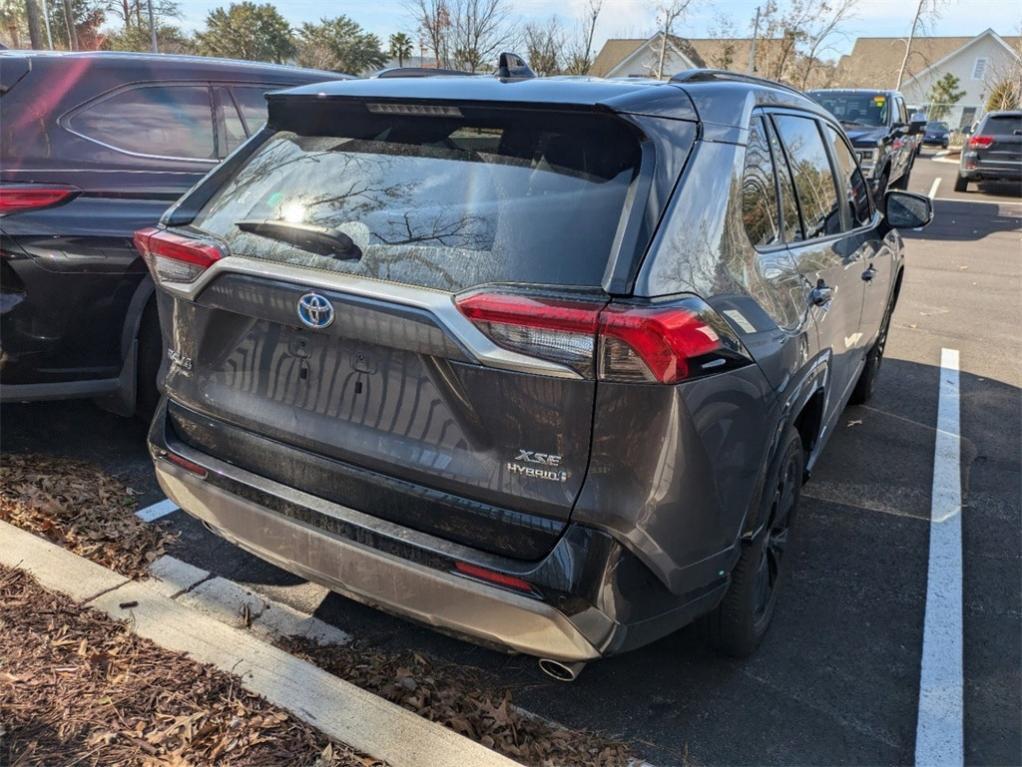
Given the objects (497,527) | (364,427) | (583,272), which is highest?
(583,272)

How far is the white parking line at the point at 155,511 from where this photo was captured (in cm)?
360

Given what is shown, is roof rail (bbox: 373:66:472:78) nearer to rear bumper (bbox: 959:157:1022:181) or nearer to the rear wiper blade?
the rear wiper blade

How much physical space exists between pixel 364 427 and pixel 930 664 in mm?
2216

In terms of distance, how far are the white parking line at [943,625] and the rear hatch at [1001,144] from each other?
16079mm

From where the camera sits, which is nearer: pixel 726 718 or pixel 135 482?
pixel 726 718

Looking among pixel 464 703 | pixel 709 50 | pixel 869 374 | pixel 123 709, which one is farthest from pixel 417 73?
pixel 709 50

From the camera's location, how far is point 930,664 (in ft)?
9.62

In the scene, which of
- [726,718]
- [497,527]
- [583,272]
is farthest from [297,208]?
[726,718]

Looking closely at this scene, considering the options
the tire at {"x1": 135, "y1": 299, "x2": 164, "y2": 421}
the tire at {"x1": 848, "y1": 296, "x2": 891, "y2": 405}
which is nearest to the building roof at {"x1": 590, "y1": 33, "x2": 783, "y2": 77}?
the tire at {"x1": 848, "y1": 296, "x2": 891, "y2": 405}

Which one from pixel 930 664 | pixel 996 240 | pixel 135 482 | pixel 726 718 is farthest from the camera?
pixel 996 240

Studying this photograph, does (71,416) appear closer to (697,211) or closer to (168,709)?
(168,709)

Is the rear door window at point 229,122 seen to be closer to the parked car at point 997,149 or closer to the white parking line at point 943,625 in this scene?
the white parking line at point 943,625

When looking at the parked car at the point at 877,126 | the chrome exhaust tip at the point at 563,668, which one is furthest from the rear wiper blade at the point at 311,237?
Answer: the parked car at the point at 877,126

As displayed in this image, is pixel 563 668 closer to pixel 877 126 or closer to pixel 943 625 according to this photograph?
pixel 943 625
